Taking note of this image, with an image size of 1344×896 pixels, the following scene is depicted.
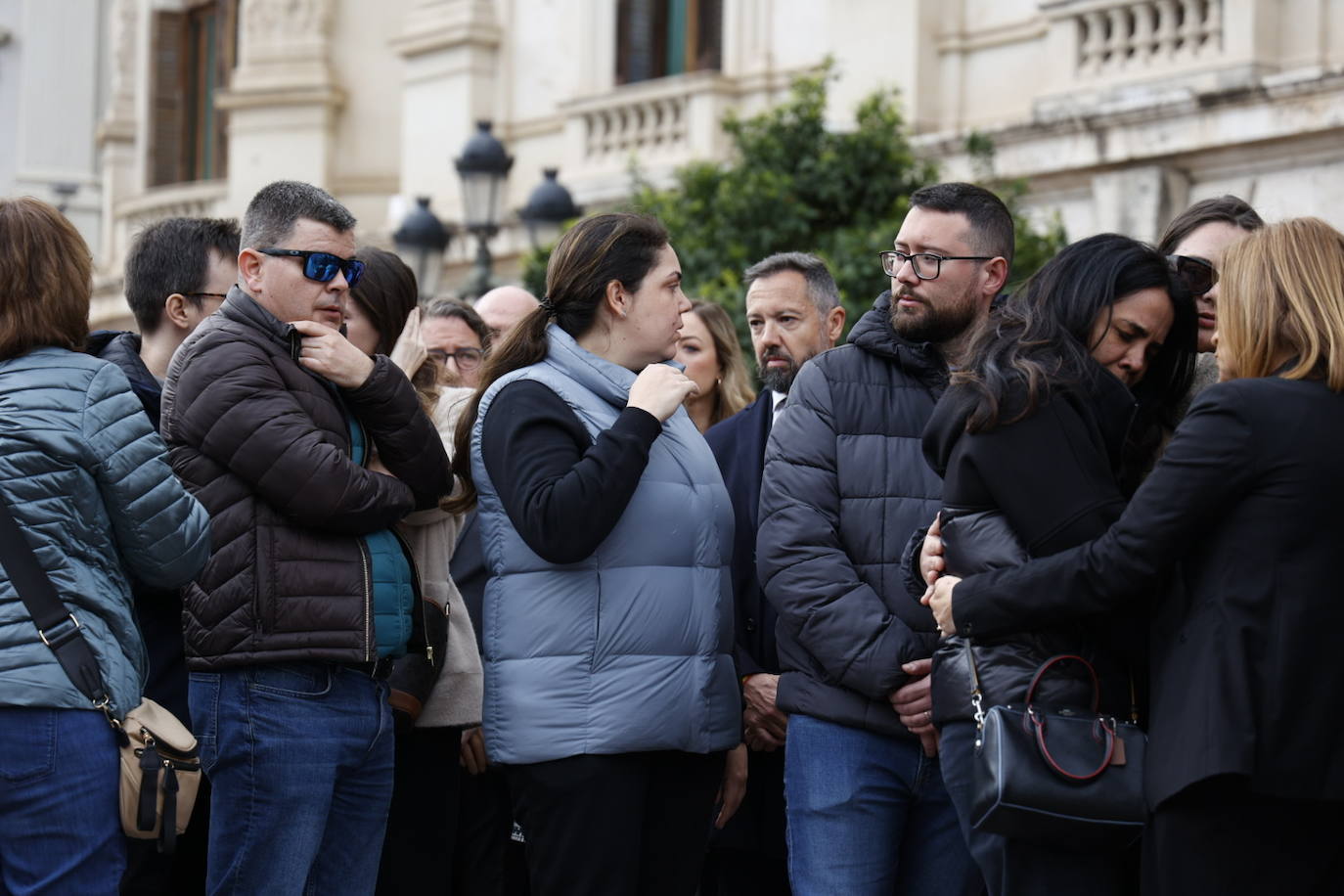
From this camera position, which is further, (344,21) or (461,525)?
(344,21)

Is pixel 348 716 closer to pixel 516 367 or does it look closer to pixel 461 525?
pixel 516 367

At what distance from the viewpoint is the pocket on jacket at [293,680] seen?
14.9 feet

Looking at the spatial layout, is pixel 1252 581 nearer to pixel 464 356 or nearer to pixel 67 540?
pixel 67 540

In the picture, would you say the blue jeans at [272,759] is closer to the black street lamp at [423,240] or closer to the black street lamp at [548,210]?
the black street lamp at [548,210]

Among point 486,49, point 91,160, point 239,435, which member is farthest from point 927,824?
point 91,160

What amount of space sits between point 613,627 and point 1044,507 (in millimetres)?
1097

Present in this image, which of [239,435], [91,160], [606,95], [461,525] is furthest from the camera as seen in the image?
[91,160]

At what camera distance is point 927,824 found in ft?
16.0

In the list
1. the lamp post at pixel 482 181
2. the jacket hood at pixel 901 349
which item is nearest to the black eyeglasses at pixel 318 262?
the jacket hood at pixel 901 349

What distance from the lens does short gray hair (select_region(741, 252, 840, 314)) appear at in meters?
6.36

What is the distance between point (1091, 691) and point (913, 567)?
2.21 feet

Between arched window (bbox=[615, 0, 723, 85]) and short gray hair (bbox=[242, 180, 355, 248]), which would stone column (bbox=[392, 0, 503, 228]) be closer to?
arched window (bbox=[615, 0, 723, 85])

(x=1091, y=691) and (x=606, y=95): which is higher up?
(x=606, y=95)

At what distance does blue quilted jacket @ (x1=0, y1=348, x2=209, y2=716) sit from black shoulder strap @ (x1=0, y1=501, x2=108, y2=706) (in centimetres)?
1
